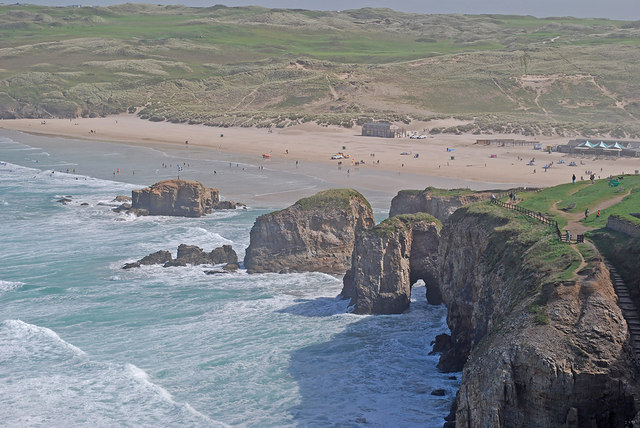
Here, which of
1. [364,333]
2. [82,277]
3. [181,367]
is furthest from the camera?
[82,277]

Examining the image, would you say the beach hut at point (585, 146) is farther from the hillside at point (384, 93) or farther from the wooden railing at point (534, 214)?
the wooden railing at point (534, 214)

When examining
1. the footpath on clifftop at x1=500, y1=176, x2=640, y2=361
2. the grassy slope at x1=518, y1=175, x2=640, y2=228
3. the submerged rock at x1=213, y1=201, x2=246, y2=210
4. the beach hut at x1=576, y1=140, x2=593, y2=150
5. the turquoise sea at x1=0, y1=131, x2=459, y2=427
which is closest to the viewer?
the footpath on clifftop at x1=500, y1=176, x2=640, y2=361

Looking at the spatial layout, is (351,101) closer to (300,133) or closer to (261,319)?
(300,133)

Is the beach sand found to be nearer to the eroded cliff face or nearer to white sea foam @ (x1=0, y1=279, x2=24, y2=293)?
the eroded cliff face

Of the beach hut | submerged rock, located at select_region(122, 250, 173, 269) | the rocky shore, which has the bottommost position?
submerged rock, located at select_region(122, 250, 173, 269)

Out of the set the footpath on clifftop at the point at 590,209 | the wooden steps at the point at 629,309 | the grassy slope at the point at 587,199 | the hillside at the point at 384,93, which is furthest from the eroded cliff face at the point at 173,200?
the hillside at the point at 384,93

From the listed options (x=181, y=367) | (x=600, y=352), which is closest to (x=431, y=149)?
(x=181, y=367)

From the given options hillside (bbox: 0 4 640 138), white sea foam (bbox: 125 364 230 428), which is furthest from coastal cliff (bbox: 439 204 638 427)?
hillside (bbox: 0 4 640 138)
